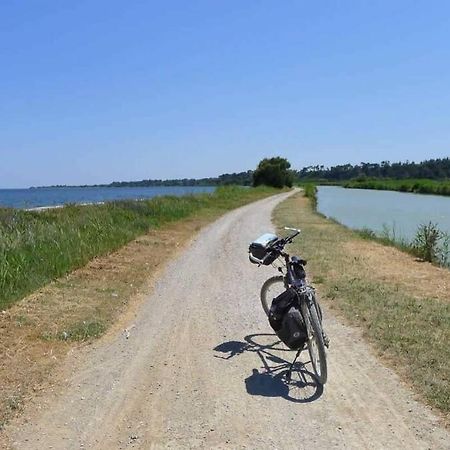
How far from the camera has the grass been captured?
5.02 meters

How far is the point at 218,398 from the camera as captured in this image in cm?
455

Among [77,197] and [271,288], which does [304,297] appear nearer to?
[271,288]

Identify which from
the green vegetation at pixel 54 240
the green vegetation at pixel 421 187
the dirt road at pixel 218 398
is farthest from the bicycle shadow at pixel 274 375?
the green vegetation at pixel 421 187

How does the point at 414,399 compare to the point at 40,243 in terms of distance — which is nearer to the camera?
the point at 414,399

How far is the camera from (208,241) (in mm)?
16828

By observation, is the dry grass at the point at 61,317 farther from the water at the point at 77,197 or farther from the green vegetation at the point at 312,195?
the green vegetation at the point at 312,195

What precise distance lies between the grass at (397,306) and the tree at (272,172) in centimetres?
7523

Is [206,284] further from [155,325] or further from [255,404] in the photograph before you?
[255,404]

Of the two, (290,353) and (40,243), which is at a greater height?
(40,243)

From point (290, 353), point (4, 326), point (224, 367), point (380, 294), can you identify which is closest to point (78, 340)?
point (4, 326)

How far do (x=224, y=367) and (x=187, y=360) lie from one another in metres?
0.45

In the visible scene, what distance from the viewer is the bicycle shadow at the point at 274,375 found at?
4.66 m

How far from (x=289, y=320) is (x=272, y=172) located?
3343 inches

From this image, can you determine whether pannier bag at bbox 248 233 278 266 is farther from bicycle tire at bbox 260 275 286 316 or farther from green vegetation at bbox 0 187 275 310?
green vegetation at bbox 0 187 275 310
